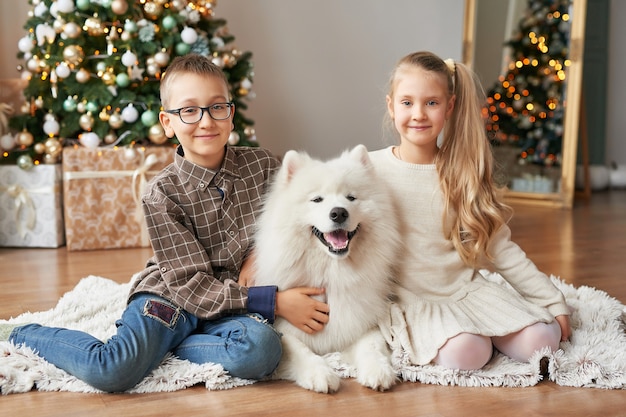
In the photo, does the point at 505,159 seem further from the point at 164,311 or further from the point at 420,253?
the point at 164,311

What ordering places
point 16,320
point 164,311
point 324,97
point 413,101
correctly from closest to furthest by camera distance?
point 164,311 < point 413,101 < point 16,320 < point 324,97

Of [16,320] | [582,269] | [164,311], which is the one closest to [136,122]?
[16,320]

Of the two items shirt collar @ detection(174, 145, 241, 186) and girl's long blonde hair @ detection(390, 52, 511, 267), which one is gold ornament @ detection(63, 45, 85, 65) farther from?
girl's long blonde hair @ detection(390, 52, 511, 267)

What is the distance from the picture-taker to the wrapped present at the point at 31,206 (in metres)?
3.50

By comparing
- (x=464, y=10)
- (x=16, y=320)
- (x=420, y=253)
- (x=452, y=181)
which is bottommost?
(x=16, y=320)

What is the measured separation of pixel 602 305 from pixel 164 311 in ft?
4.62

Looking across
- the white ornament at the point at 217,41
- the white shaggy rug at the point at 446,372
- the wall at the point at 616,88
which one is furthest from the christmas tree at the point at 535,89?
the white shaggy rug at the point at 446,372

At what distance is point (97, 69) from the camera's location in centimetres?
347

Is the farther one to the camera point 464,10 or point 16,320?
point 464,10

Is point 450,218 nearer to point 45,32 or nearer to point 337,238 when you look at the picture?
point 337,238

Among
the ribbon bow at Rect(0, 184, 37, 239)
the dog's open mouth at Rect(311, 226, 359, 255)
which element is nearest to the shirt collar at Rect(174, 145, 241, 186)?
the dog's open mouth at Rect(311, 226, 359, 255)

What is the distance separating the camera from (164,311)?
1.82 m

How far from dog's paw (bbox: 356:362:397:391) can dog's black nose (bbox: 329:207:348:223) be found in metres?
0.37

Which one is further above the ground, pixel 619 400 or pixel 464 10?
pixel 464 10
